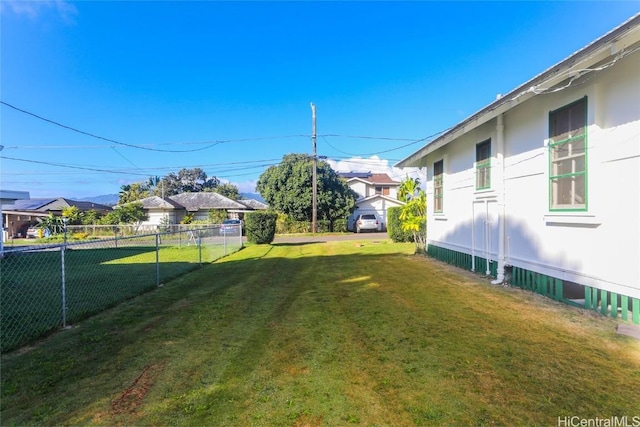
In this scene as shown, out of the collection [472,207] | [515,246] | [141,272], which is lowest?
[141,272]

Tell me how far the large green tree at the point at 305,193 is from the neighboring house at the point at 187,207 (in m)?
4.86

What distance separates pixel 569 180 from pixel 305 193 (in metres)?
23.7

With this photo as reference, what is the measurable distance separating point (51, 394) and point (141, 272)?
7059 mm

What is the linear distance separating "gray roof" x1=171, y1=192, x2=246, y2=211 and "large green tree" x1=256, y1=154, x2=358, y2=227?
23.5ft

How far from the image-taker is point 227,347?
3.86 metres

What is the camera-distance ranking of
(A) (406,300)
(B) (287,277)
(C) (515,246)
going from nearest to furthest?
(A) (406,300), (C) (515,246), (B) (287,277)

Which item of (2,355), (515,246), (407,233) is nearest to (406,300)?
(515,246)

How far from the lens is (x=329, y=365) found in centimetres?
334

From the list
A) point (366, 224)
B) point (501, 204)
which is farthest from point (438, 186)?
point (366, 224)

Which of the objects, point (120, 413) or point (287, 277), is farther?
point (287, 277)

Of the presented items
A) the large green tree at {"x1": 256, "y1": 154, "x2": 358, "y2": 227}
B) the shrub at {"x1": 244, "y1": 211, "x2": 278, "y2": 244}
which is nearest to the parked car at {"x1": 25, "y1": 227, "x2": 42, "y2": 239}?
the large green tree at {"x1": 256, "y1": 154, "x2": 358, "y2": 227}

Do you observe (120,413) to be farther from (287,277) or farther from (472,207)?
(472,207)

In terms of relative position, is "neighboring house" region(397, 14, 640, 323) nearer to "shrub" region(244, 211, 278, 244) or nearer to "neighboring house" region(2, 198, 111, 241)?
"shrub" region(244, 211, 278, 244)

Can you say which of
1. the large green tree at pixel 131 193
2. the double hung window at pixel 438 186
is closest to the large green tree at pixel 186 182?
the large green tree at pixel 131 193
